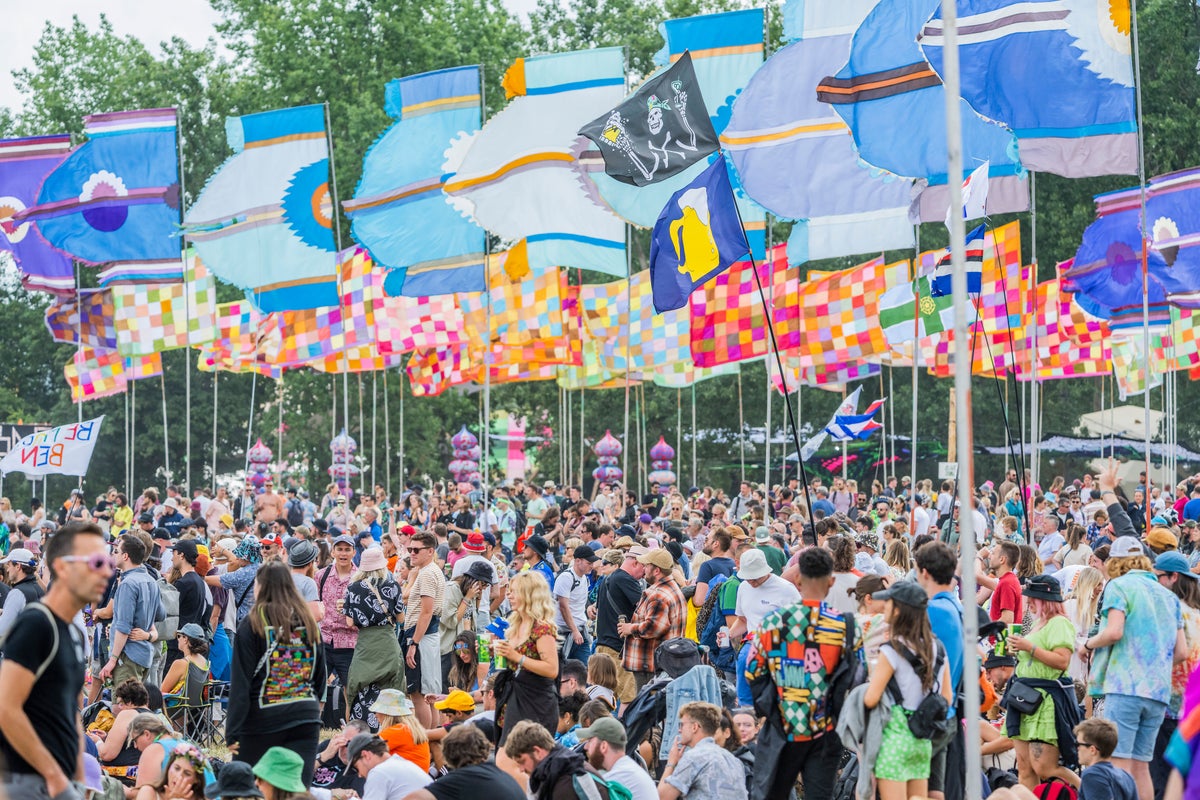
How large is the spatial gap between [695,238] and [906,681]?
6.99 meters

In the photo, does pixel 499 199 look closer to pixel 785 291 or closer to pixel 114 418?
pixel 785 291

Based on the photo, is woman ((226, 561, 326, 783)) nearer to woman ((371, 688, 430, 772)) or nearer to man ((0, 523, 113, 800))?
woman ((371, 688, 430, 772))

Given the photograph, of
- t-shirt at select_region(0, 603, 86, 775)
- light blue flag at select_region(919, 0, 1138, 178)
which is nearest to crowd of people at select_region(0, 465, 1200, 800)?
→ t-shirt at select_region(0, 603, 86, 775)

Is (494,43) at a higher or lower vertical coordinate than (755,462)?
higher

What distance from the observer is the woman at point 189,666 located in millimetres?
10523

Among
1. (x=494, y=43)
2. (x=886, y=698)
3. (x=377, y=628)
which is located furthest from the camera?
(x=494, y=43)

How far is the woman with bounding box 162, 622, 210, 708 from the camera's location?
34.5 ft

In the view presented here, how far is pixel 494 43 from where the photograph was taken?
42.0 meters

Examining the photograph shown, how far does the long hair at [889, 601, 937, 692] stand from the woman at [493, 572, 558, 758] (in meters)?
2.81

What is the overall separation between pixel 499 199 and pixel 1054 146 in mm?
5876

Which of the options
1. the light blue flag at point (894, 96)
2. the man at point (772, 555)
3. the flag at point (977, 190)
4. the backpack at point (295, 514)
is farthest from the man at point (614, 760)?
the backpack at point (295, 514)

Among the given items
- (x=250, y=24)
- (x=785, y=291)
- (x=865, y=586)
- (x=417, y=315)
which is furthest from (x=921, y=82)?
(x=250, y=24)

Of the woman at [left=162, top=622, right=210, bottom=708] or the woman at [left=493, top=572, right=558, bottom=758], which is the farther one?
the woman at [left=162, top=622, right=210, bottom=708]

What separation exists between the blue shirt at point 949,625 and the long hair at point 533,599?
266cm
